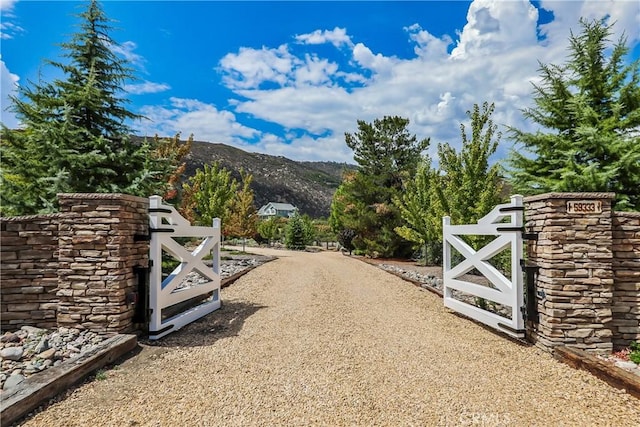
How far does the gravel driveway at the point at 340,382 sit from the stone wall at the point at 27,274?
4.43 feet

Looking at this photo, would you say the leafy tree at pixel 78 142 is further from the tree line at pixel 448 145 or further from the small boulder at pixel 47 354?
the small boulder at pixel 47 354

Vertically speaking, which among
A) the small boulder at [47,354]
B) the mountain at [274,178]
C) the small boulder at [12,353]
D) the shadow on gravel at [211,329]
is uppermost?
the mountain at [274,178]

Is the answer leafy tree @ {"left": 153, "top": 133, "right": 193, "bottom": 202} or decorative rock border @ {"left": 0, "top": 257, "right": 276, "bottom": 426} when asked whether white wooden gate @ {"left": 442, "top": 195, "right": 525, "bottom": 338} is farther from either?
leafy tree @ {"left": 153, "top": 133, "right": 193, "bottom": 202}

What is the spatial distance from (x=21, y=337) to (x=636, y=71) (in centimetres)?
1152

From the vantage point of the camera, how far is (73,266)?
3996 millimetres

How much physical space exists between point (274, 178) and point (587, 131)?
243 ft

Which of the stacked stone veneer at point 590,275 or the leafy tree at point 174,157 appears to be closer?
the stacked stone veneer at point 590,275

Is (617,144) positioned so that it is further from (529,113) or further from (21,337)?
(21,337)

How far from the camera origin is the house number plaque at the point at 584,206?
3.78m

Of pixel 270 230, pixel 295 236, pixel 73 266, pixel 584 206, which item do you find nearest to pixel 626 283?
pixel 584 206

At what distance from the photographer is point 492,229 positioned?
4.64 metres

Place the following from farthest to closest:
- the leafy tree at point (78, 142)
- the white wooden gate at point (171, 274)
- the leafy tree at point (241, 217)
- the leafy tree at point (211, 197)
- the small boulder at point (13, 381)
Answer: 1. the leafy tree at point (241, 217)
2. the leafy tree at point (211, 197)
3. the leafy tree at point (78, 142)
4. the white wooden gate at point (171, 274)
5. the small boulder at point (13, 381)

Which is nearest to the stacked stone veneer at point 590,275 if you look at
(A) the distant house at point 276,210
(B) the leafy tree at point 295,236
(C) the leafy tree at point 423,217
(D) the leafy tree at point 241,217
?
(C) the leafy tree at point 423,217

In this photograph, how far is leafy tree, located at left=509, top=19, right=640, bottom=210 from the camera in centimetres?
714
